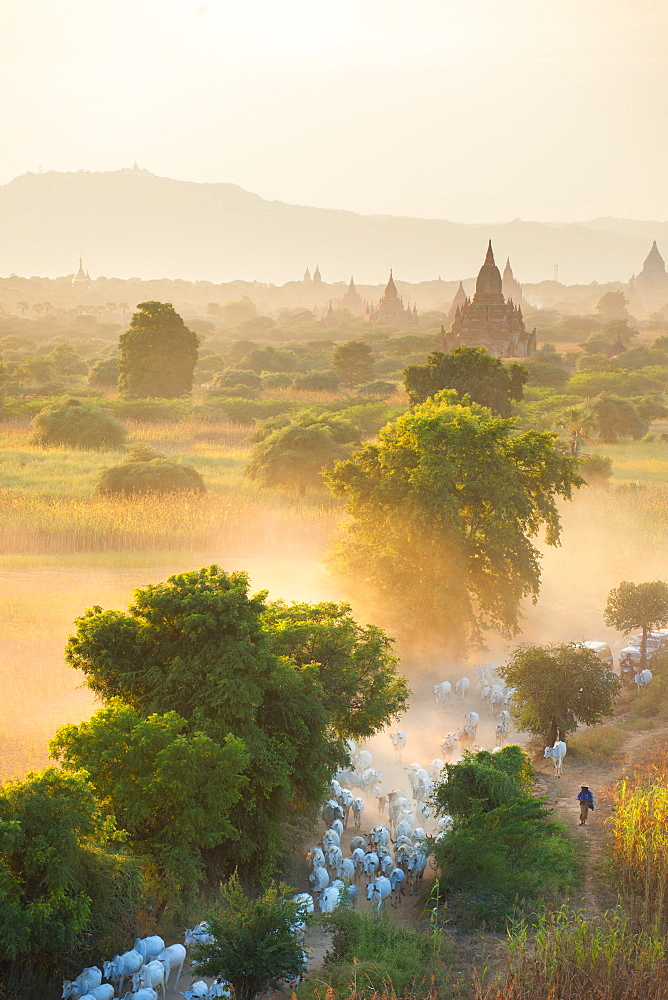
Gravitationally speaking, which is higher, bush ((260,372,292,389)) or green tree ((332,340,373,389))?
green tree ((332,340,373,389))

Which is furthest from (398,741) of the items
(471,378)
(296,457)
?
(471,378)

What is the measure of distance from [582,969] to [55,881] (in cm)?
440

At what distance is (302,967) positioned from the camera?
341 inches

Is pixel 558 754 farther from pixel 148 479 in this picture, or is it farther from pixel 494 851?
pixel 148 479

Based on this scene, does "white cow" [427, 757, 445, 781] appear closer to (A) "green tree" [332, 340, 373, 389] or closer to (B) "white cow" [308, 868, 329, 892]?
(B) "white cow" [308, 868, 329, 892]

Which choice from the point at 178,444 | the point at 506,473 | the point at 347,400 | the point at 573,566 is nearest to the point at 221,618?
the point at 506,473

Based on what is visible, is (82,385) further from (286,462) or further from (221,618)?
(221,618)

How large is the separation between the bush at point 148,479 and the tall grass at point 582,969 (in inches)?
864

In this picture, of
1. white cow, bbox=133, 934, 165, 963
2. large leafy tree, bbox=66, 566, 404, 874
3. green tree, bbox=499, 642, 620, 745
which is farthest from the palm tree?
white cow, bbox=133, 934, 165, 963

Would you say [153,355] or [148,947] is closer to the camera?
[148,947]

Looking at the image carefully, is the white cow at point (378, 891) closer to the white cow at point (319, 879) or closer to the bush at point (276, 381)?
the white cow at point (319, 879)

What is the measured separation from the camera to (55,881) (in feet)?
25.2

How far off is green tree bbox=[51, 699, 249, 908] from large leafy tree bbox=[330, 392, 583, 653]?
29.9ft

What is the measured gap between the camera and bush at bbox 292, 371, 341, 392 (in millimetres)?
64188
